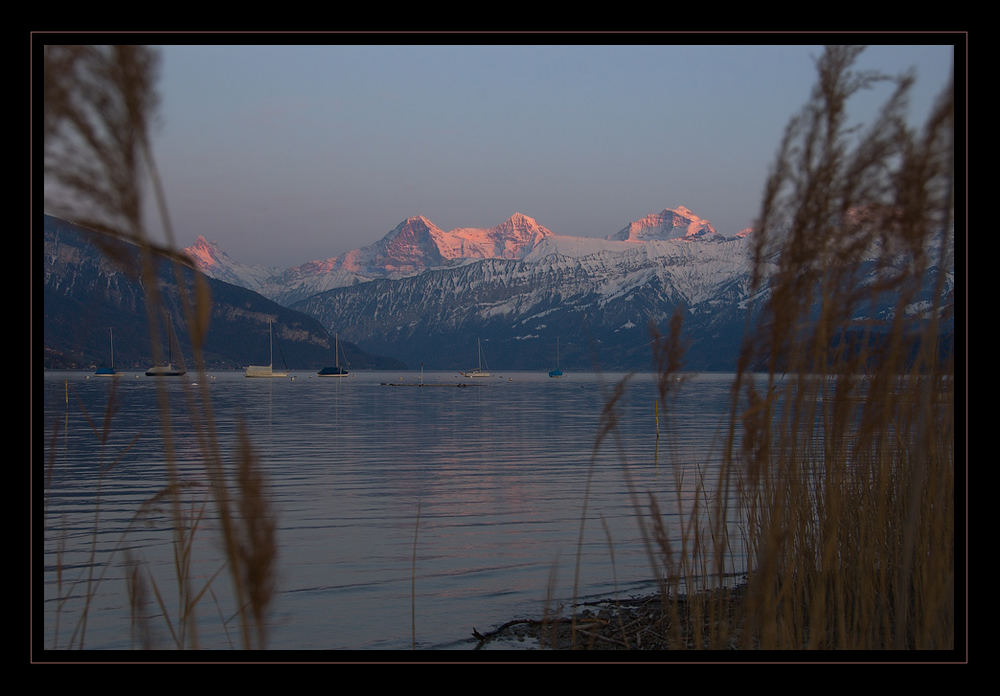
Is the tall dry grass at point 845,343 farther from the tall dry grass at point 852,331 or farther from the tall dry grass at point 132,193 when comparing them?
the tall dry grass at point 132,193

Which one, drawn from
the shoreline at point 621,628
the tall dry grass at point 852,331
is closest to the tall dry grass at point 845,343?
the tall dry grass at point 852,331

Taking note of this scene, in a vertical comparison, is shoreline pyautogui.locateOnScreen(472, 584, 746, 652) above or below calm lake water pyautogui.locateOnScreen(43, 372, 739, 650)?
above

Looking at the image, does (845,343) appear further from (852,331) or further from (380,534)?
(380,534)

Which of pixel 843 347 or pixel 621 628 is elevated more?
pixel 843 347

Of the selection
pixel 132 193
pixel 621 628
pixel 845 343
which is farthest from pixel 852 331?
pixel 132 193

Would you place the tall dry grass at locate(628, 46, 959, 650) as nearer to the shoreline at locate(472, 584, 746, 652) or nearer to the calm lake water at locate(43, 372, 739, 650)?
the calm lake water at locate(43, 372, 739, 650)

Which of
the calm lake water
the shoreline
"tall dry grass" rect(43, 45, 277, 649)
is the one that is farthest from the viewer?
the calm lake water

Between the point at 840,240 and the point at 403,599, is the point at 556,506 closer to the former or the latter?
the point at 403,599

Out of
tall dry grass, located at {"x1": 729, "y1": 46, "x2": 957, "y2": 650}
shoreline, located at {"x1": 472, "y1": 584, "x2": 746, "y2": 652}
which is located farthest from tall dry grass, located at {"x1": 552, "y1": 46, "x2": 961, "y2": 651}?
shoreline, located at {"x1": 472, "y1": 584, "x2": 746, "y2": 652}

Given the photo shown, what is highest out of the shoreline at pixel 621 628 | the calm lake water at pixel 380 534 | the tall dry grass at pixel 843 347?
the tall dry grass at pixel 843 347

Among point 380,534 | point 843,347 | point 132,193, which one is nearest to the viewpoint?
point 132,193

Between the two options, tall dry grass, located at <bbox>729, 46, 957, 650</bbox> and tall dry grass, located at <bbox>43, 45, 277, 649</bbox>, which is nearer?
tall dry grass, located at <bbox>43, 45, 277, 649</bbox>
